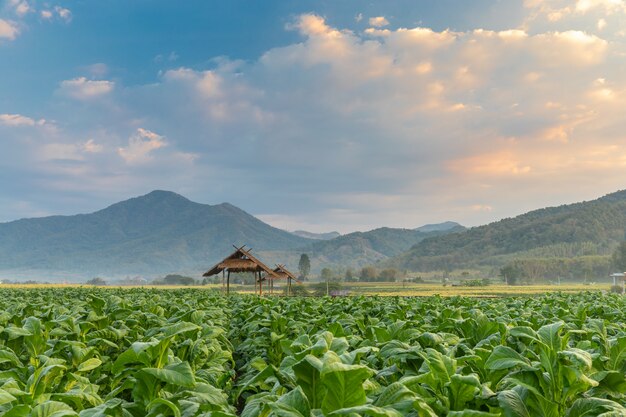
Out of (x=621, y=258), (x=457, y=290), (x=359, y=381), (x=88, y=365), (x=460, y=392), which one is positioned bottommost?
(x=457, y=290)

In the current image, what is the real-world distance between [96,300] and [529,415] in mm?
6486

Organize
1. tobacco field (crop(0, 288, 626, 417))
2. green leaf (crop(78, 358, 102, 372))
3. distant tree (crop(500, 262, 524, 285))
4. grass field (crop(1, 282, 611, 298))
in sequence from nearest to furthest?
tobacco field (crop(0, 288, 626, 417))
green leaf (crop(78, 358, 102, 372))
grass field (crop(1, 282, 611, 298))
distant tree (crop(500, 262, 524, 285))

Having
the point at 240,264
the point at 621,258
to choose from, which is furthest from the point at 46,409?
the point at 621,258

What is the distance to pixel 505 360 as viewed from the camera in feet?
9.73

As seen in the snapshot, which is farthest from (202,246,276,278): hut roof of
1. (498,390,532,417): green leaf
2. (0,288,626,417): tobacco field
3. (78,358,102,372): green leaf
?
(498,390,532,417): green leaf

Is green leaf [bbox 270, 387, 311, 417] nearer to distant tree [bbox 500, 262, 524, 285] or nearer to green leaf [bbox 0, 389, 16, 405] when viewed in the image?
green leaf [bbox 0, 389, 16, 405]

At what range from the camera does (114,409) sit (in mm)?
2721

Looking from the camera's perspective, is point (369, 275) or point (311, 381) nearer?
point (311, 381)

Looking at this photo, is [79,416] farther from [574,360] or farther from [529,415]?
[574,360]

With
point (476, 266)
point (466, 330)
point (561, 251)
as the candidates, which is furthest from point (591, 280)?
point (466, 330)

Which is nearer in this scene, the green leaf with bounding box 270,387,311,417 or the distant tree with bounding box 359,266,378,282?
the green leaf with bounding box 270,387,311,417

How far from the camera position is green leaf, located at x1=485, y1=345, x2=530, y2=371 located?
2.91 meters

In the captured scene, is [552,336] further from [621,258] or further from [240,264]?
[621,258]

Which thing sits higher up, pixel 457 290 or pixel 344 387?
pixel 344 387
